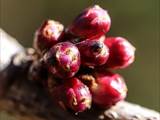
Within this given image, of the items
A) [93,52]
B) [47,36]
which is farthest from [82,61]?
[47,36]

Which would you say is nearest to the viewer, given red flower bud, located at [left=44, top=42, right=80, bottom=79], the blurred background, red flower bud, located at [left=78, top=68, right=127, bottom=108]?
red flower bud, located at [left=44, top=42, right=80, bottom=79]

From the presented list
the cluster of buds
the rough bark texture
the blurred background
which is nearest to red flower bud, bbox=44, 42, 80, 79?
the cluster of buds

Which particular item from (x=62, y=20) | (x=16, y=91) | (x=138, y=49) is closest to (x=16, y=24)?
(x=62, y=20)

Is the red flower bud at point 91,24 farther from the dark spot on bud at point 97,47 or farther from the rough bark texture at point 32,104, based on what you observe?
the rough bark texture at point 32,104

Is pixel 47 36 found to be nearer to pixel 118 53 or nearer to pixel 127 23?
pixel 118 53

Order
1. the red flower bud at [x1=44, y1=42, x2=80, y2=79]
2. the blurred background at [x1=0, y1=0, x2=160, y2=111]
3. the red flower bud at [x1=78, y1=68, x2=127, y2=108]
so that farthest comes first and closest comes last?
the blurred background at [x1=0, y1=0, x2=160, y2=111]
the red flower bud at [x1=78, y1=68, x2=127, y2=108]
the red flower bud at [x1=44, y1=42, x2=80, y2=79]

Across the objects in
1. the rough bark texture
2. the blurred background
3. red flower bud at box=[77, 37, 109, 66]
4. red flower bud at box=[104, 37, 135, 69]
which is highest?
red flower bud at box=[77, 37, 109, 66]

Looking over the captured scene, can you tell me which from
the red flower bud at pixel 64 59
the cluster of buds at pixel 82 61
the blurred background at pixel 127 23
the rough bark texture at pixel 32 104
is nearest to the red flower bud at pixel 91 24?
the cluster of buds at pixel 82 61

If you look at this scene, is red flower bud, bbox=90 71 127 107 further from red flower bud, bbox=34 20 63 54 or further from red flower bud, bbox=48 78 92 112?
red flower bud, bbox=34 20 63 54

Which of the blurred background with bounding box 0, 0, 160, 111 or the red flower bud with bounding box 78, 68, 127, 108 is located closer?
the red flower bud with bounding box 78, 68, 127, 108
